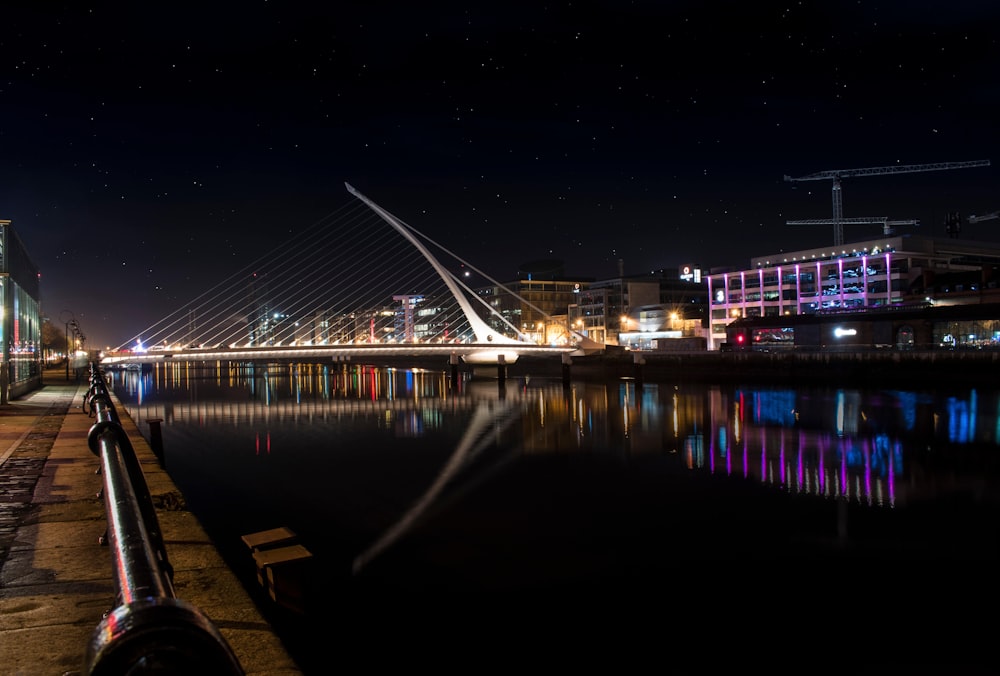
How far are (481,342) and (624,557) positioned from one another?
55020 millimetres

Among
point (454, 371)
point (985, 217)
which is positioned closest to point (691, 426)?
point (454, 371)

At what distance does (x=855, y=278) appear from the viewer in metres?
81.9

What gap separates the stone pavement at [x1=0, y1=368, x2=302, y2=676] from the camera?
14.3ft

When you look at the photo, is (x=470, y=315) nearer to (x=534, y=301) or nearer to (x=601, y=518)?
(x=601, y=518)

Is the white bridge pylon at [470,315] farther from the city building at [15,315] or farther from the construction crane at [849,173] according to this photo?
the construction crane at [849,173]

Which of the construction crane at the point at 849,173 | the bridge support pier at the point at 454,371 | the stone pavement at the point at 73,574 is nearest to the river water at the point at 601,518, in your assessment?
the stone pavement at the point at 73,574

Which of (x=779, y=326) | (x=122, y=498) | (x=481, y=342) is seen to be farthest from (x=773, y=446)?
(x=779, y=326)

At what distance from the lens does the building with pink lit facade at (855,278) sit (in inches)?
2783

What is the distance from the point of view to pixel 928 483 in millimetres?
17297

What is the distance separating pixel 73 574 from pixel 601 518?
10175 millimetres

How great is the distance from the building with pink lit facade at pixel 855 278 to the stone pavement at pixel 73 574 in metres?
72.3

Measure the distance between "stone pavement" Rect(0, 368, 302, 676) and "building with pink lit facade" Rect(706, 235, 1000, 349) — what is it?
237ft

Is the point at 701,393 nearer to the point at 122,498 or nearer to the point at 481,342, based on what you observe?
the point at 481,342

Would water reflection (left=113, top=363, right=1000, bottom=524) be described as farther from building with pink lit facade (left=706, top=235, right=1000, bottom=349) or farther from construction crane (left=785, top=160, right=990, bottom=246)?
construction crane (left=785, top=160, right=990, bottom=246)
